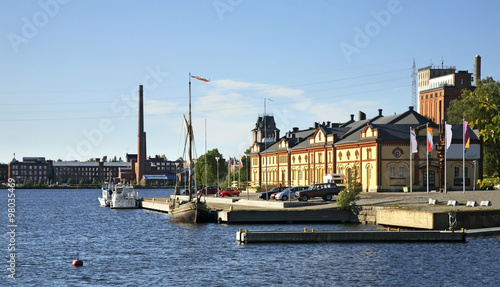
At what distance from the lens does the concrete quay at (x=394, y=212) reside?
191 ft

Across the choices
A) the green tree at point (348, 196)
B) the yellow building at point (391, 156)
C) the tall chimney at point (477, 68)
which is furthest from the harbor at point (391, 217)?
the tall chimney at point (477, 68)

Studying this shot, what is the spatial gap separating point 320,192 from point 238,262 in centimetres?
4188

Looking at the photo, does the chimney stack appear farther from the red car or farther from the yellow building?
the red car

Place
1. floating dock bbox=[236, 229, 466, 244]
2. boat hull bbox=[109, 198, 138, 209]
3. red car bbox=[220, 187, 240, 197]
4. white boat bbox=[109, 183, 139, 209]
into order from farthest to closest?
1. white boat bbox=[109, 183, 139, 209]
2. boat hull bbox=[109, 198, 138, 209]
3. red car bbox=[220, 187, 240, 197]
4. floating dock bbox=[236, 229, 466, 244]

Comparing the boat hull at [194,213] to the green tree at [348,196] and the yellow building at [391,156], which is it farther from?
the green tree at [348,196]

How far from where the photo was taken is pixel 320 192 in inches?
3378

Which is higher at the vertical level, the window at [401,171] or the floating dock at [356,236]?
the window at [401,171]

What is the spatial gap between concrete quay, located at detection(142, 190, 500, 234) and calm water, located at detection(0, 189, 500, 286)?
4.75 m

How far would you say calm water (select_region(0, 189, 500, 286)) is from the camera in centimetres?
3853

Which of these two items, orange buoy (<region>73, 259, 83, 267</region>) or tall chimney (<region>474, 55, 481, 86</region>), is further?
tall chimney (<region>474, 55, 481, 86</region>)

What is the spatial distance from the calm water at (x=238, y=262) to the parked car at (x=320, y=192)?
918 inches

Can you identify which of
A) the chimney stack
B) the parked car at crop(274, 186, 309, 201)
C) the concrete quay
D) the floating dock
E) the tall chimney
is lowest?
the floating dock

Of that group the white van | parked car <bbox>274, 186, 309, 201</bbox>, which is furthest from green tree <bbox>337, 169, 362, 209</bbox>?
the white van

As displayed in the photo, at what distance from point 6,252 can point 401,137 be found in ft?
200
